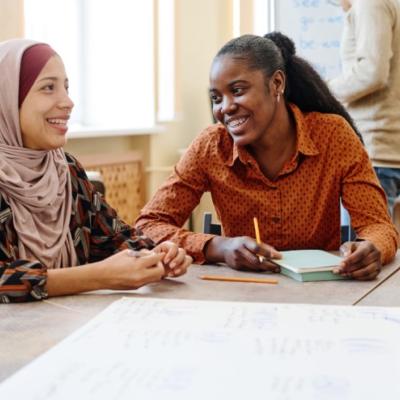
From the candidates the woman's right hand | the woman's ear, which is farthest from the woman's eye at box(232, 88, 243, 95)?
the woman's right hand

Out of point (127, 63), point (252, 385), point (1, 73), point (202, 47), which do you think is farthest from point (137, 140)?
point (252, 385)

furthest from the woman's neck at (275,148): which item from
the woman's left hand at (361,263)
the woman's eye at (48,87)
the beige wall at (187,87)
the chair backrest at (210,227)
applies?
the beige wall at (187,87)

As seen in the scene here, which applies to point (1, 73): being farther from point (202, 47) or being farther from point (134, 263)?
point (202, 47)

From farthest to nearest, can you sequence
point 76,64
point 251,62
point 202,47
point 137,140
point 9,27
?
point 202,47
point 137,140
point 76,64
point 9,27
point 251,62

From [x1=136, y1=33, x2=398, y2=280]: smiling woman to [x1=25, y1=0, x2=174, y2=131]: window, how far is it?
6.08ft

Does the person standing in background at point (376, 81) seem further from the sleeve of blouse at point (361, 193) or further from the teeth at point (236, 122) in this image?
the teeth at point (236, 122)

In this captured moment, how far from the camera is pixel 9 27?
2.84 meters

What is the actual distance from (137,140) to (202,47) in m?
0.84

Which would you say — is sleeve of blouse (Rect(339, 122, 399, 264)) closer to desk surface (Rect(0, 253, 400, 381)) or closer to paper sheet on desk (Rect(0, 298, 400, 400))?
desk surface (Rect(0, 253, 400, 381))

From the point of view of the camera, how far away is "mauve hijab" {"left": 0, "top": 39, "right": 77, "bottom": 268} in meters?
1.64

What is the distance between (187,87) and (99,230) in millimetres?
2903

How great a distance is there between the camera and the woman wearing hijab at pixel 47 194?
5.25ft

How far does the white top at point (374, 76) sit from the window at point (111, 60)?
3.85 ft

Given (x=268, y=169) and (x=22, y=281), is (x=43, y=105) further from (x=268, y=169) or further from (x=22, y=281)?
(x=268, y=169)
